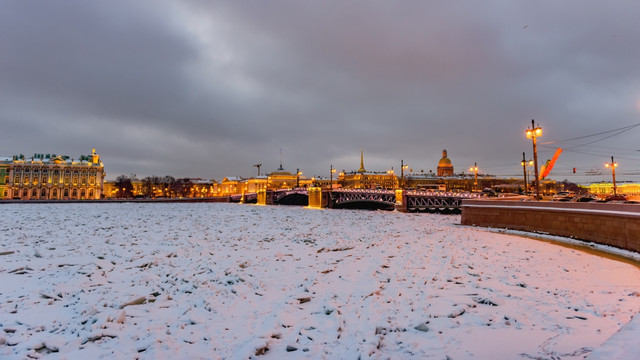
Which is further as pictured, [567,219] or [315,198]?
[315,198]

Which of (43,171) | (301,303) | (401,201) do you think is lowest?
(301,303)

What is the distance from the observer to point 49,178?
4149 inches

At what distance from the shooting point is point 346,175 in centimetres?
18125

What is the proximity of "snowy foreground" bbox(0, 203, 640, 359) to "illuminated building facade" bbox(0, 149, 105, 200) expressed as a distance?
389 ft

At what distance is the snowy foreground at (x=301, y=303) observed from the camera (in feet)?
15.9

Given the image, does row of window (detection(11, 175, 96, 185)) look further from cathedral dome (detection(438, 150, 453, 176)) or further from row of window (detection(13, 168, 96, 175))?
cathedral dome (detection(438, 150, 453, 176))

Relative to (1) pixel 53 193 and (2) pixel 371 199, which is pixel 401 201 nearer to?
(2) pixel 371 199

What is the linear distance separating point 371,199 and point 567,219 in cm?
3449

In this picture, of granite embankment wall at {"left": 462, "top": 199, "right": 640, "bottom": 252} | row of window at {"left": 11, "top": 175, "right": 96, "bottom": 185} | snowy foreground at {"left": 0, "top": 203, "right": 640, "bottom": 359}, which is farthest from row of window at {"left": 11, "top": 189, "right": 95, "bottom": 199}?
granite embankment wall at {"left": 462, "top": 199, "right": 640, "bottom": 252}

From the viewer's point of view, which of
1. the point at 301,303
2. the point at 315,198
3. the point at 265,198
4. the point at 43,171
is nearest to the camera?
the point at 301,303

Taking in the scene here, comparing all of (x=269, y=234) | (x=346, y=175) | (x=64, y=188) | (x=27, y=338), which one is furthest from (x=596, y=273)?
(x=346, y=175)

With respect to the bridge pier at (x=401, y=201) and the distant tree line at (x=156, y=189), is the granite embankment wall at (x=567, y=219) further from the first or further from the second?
the distant tree line at (x=156, y=189)

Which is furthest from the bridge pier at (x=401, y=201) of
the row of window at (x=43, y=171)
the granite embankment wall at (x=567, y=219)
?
the row of window at (x=43, y=171)

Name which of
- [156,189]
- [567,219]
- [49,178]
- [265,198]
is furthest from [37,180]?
[567,219]
